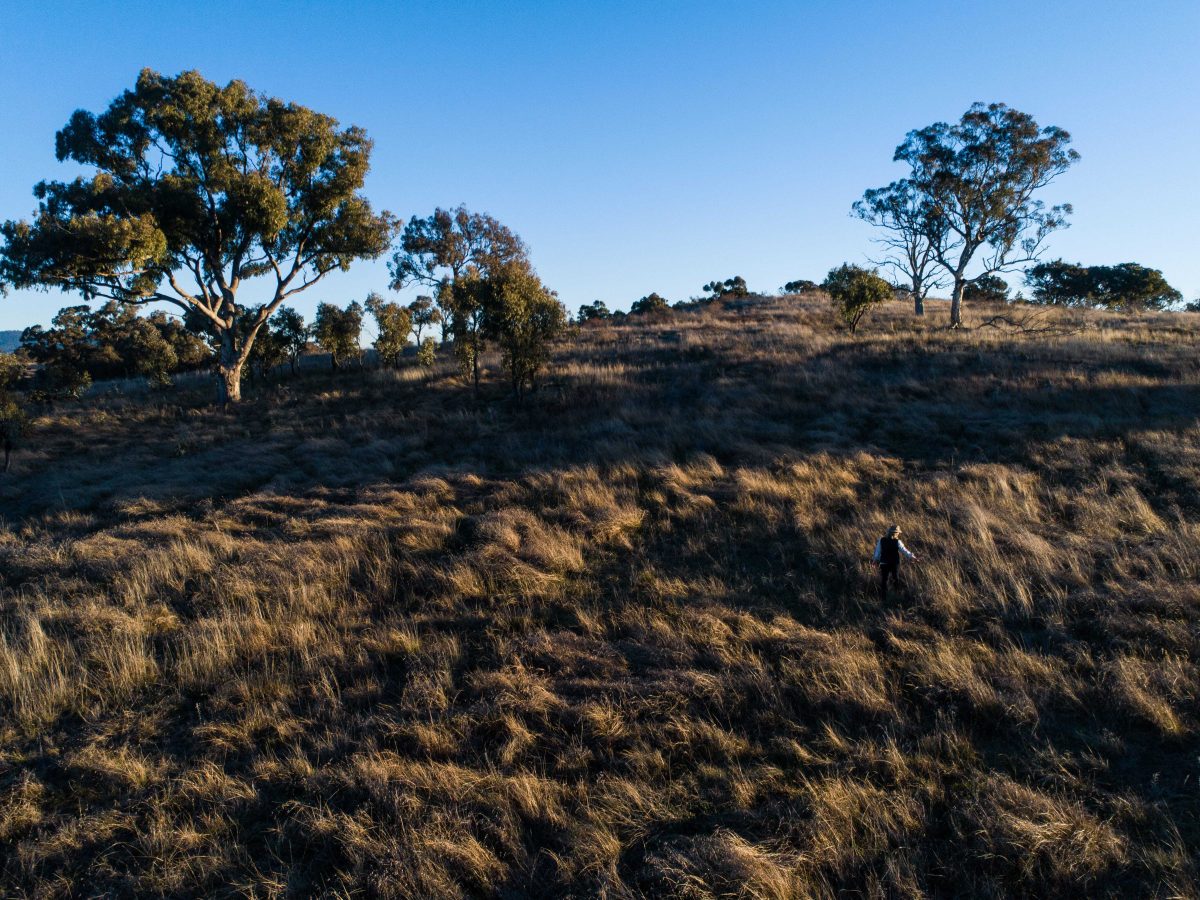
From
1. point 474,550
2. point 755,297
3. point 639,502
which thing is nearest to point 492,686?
point 474,550

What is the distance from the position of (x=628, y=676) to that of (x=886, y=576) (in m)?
3.76

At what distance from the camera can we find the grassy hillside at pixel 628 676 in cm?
401

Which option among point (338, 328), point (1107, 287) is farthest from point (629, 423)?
point (1107, 287)

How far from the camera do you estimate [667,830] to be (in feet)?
13.8

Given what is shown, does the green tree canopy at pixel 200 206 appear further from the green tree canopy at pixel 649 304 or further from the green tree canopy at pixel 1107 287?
the green tree canopy at pixel 1107 287

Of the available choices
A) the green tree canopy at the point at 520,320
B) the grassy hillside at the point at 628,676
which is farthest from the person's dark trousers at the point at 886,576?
the green tree canopy at the point at 520,320

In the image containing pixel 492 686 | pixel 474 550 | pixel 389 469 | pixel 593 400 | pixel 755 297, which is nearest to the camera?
pixel 492 686

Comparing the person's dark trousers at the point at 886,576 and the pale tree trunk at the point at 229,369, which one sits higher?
the pale tree trunk at the point at 229,369

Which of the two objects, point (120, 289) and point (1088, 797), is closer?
point (1088, 797)

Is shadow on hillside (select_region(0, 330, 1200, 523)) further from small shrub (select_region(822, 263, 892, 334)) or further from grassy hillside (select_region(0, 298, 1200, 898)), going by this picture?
small shrub (select_region(822, 263, 892, 334))

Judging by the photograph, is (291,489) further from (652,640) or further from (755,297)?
(755,297)

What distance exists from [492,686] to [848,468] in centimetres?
941

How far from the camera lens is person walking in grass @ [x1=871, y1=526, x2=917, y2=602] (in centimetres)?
750

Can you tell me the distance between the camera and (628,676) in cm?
602
